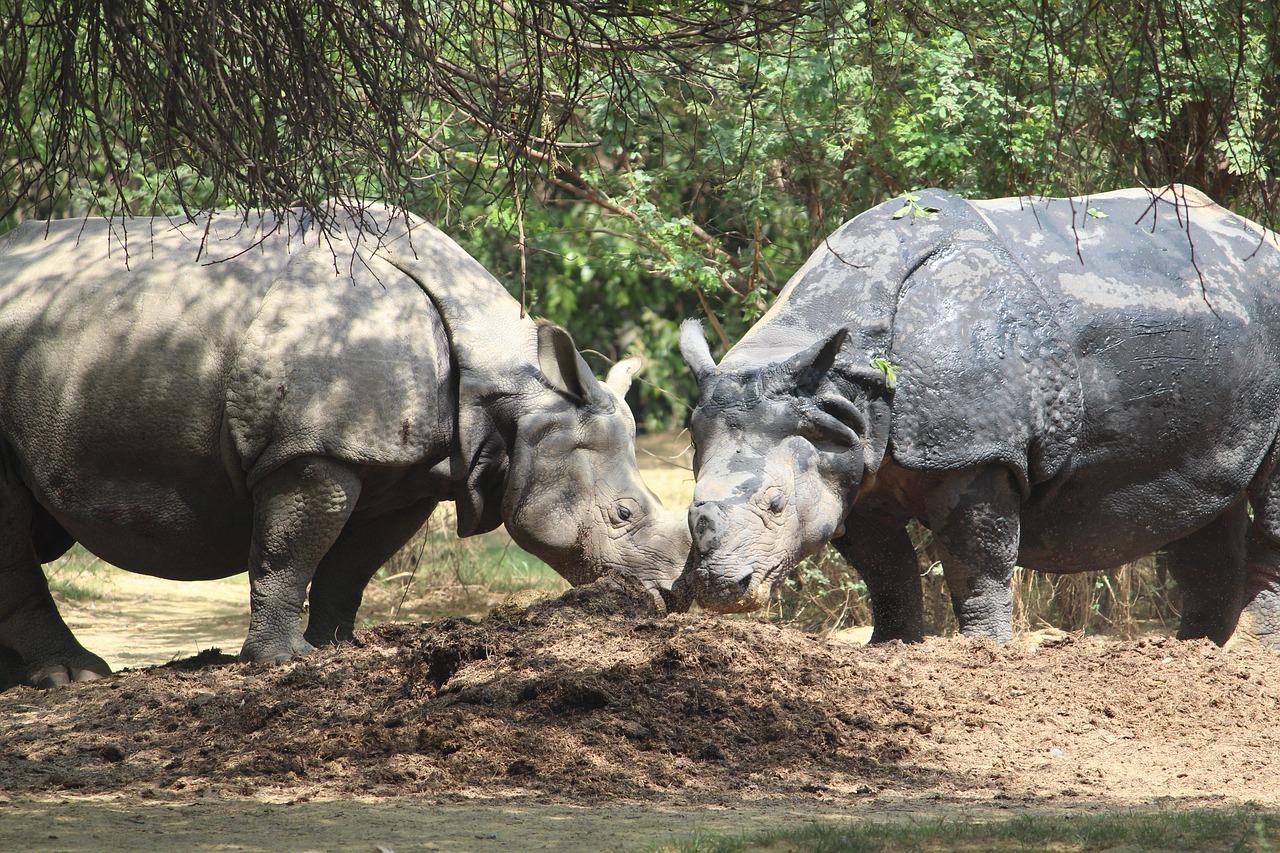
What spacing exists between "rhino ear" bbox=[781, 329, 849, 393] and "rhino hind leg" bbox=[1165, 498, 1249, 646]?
2235 millimetres

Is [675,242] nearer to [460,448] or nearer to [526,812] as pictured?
[460,448]

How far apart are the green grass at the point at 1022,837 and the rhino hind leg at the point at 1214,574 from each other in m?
3.27

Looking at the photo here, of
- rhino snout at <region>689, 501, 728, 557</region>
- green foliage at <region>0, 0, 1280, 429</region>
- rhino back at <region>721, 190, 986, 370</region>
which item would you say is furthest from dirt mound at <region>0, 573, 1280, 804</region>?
green foliage at <region>0, 0, 1280, 429</region>

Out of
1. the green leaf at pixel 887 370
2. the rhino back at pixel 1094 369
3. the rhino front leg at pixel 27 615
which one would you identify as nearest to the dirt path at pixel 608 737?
the rhino front leg at pixel 27 615

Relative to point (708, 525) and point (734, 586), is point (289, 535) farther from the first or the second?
point (734, 586)

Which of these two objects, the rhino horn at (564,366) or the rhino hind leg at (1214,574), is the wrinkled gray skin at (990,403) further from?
the rhino horn at (564,366)

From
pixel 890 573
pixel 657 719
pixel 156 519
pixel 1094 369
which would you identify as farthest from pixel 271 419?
pixel 1094 369

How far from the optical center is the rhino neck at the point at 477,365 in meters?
6.66

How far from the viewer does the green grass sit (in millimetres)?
3721

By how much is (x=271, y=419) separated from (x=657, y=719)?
7.12 feet

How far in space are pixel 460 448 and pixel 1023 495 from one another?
2.41 m

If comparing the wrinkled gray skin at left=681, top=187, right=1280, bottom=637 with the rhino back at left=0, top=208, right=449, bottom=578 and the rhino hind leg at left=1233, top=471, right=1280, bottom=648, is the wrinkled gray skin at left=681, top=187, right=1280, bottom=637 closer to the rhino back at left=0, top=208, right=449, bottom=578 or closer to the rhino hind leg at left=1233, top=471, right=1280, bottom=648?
the rhino hind leg at left=1233, top=471, right=1280, bottom=648

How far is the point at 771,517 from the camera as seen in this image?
588 centimetres

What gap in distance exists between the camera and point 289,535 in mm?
6324
